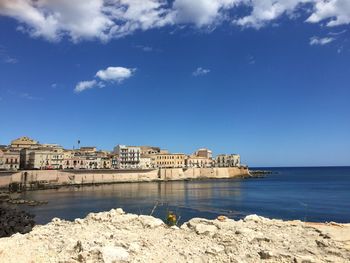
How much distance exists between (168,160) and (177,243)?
101m

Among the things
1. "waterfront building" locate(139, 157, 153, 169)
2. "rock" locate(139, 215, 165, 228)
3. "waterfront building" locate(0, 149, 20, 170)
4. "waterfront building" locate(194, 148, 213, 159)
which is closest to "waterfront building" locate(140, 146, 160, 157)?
"waterfront building" locate(139, 157, 153, 169)

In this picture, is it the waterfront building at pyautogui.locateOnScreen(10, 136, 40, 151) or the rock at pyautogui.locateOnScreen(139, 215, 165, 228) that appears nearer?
the rock at pyautogui.locateOnScreen(139, 215, 165, 228)

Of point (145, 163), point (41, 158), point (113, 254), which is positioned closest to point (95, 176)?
point (41, 158)

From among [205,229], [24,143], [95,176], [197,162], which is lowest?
[205,229]

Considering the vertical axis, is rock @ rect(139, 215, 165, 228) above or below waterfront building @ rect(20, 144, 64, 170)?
below

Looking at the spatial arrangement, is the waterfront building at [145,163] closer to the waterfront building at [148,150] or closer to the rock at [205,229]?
the waterfront building at [148,150]

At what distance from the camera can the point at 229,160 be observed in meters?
132

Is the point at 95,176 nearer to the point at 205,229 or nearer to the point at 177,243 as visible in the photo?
the point at 205,229

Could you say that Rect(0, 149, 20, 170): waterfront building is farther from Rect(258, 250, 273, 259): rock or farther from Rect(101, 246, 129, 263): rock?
Rect(258, 250, 273, 259): rock

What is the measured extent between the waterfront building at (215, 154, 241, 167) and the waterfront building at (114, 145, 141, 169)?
38124mm

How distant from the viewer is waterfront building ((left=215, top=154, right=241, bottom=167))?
131375 mm

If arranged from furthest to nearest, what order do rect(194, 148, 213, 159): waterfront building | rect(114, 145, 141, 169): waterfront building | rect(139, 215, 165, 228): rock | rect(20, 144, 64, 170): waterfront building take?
rect(194, 148, 213, 159): waterfront building → rect(114, 145, 141, 169): waterfront building → rect(20, 144, 64, 170): waterfront building → rect(139, 215, 165, 228): rock

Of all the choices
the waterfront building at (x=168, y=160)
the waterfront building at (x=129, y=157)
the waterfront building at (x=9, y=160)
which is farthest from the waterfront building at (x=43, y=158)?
the waterfront building at (x=168, y=160)

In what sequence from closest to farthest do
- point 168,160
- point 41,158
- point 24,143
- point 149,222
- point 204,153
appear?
point 149,222, point 41,158, point 24,143, point 168,160, point 204,153
